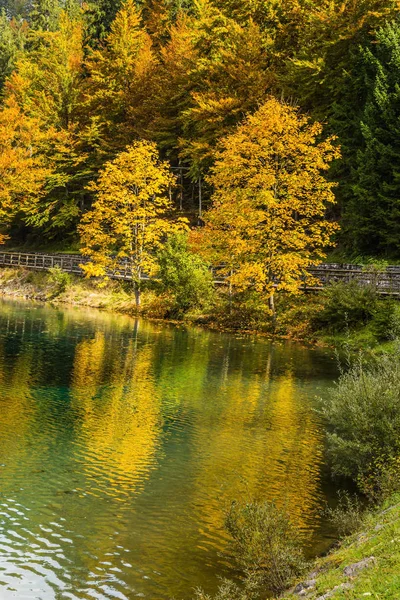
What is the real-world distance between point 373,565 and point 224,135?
44453 mm

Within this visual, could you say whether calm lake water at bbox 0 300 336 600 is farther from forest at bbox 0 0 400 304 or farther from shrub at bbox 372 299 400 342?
forest at bbox 0 0 400 304

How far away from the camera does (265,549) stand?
8414 mm

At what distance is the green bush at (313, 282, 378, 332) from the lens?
104 feet

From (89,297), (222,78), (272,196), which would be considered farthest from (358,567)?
(222,78)

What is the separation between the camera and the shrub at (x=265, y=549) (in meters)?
8.09

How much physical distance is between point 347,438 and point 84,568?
21.6 feet

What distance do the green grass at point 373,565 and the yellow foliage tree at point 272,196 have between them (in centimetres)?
2661

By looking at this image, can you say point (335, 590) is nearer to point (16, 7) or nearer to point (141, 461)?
point (141, 461)

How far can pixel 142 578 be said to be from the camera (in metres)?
8.39

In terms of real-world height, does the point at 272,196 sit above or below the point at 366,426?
above

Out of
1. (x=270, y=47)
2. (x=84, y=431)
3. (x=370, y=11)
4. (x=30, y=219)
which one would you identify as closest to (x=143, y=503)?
(x=84, y=431)

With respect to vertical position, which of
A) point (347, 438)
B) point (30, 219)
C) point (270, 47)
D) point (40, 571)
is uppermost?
point (270, 47)

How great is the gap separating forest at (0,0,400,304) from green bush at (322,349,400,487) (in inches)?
885

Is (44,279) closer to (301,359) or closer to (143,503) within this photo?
(301,359)
